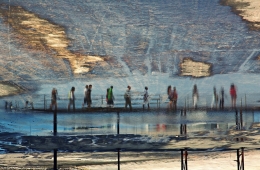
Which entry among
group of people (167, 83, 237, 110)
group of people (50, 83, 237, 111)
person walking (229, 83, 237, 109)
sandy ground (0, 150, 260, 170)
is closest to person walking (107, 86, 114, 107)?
group of people (50, 83, 237, 111)

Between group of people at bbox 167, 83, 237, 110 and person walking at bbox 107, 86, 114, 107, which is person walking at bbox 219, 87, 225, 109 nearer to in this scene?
group of people at bbox 167, 83, 237, 110

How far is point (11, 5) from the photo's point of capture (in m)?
1.63

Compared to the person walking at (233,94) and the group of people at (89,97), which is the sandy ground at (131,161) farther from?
the person walking at (233,94)

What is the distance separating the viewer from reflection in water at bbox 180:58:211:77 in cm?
183

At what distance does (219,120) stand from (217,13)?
43 centimetres

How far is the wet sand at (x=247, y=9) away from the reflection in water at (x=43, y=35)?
0.52 m

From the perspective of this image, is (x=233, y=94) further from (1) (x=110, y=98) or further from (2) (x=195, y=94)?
(1) (x=110, y=98)

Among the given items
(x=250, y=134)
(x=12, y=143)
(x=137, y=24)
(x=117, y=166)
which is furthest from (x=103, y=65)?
(x=117, y=166)

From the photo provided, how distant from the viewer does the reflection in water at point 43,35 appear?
1649mm

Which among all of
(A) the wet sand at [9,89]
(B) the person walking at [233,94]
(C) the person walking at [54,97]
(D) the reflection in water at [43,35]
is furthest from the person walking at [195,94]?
(A) the wet sand at [9,89]

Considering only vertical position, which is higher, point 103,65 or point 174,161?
point 103,65

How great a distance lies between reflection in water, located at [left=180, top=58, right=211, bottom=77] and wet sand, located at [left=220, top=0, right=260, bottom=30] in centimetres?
23

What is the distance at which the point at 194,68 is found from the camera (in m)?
1.86

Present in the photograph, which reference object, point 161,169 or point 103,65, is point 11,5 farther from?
point 161,169
